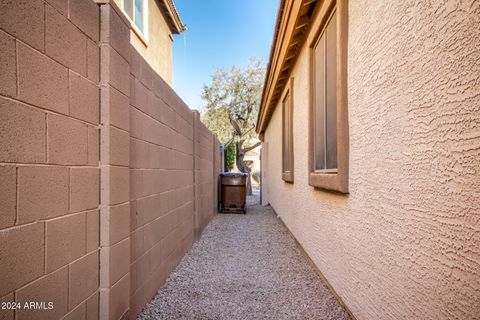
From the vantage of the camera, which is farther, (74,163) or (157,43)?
(157,43)

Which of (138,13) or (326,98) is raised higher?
(138,13)

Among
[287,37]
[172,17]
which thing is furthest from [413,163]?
[172,17]

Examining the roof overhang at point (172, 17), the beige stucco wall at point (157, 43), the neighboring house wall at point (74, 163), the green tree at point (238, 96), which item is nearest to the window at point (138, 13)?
the beige stucco wall at point (157, 43)

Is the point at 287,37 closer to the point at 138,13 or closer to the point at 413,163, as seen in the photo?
the point at 413,163

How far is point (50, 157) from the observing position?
1365 millimetres

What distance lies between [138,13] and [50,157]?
7.36 m

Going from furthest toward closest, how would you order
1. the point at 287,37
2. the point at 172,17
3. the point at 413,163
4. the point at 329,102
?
the point at 172,17
the point at 287,37
the point at 329,102
the point at 413,163

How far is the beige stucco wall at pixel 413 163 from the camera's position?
115cm

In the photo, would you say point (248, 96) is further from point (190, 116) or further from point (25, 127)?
point (25, 127)

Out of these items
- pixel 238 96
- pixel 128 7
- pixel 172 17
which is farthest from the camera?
pixel 238 96

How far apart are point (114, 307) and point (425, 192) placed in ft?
6.24

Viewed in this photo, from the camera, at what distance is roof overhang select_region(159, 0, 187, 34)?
9289 mm

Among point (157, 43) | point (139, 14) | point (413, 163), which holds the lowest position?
point (413, 163)

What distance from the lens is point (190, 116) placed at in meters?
4.98
